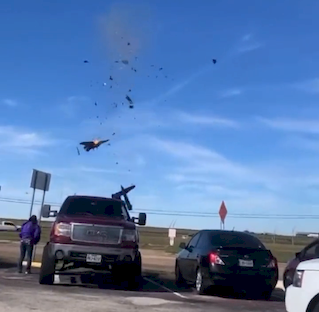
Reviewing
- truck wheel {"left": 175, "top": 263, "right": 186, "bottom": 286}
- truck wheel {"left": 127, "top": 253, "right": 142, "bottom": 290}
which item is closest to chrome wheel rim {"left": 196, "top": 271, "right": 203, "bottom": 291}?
truck wheel {"left": 127, "top": 253, "right": 142, "bottom": 290}

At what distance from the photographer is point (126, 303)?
452 inches

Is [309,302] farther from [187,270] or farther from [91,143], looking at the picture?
[91,143]

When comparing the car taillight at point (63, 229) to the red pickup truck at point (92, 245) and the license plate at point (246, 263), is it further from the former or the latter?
the license plate at point (246, 263)

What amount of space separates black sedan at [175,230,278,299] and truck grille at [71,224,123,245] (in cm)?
193

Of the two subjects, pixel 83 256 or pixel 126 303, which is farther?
pixel 83 256

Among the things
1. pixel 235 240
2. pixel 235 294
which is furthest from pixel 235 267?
pixel 235 294

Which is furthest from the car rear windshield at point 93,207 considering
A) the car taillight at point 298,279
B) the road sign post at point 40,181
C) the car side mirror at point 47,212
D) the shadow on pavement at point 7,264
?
the car taillight at point 298,279

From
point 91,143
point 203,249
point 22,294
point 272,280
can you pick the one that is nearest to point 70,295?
point 22,294

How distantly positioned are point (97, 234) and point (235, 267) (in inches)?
119

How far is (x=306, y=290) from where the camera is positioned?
7906 mm

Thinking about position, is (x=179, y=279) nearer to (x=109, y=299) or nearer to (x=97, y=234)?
(x=97, y=234)

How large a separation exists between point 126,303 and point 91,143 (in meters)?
8.99

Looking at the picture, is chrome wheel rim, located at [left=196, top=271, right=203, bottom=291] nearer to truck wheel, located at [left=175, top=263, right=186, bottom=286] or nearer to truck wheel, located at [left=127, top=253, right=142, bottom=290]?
truck wheel, located at [left=127, top=253, right=142, bottom=290]

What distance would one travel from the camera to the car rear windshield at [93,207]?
597 inches
